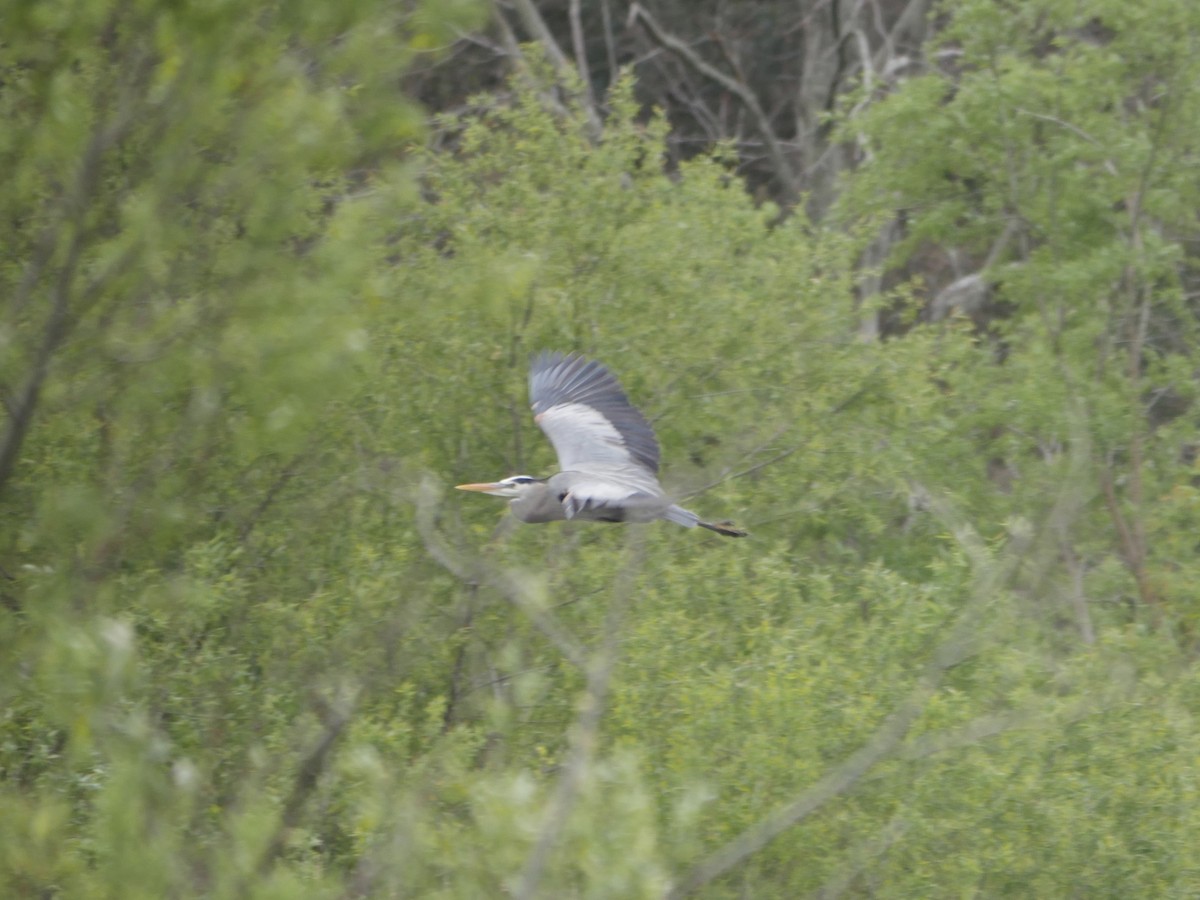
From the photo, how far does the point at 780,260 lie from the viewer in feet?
56.3

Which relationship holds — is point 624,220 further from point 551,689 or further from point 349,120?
point 349,120

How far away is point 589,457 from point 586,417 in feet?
1.69

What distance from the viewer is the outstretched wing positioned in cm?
1081

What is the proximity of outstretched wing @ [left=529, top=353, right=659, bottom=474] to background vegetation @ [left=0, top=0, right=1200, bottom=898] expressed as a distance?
0.77 meters

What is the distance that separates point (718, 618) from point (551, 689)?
1533 mm

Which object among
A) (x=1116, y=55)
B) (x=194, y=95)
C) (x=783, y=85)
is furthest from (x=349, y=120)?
(x=783, y=85)

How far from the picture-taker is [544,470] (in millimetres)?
13602

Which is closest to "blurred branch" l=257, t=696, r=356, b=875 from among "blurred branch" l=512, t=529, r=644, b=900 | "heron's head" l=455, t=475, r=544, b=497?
"blurred branch" l=512, t=529, r=644, b=900

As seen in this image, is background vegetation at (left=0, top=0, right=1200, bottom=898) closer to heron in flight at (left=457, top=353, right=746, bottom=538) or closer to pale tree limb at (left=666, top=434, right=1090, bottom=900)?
pale tree limb at (left=666, top=434, right=1090, bottom=900)

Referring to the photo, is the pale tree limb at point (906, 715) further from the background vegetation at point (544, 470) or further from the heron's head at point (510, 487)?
the heron's head at point (510, 487)

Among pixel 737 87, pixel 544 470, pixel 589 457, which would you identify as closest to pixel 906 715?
pixel 589 457

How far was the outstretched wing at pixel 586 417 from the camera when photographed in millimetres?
10812

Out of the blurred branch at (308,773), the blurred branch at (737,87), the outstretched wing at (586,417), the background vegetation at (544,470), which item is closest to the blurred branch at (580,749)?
the background vegetation at (544,470)

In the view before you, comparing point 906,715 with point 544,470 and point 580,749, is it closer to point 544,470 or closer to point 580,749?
point 580,749
